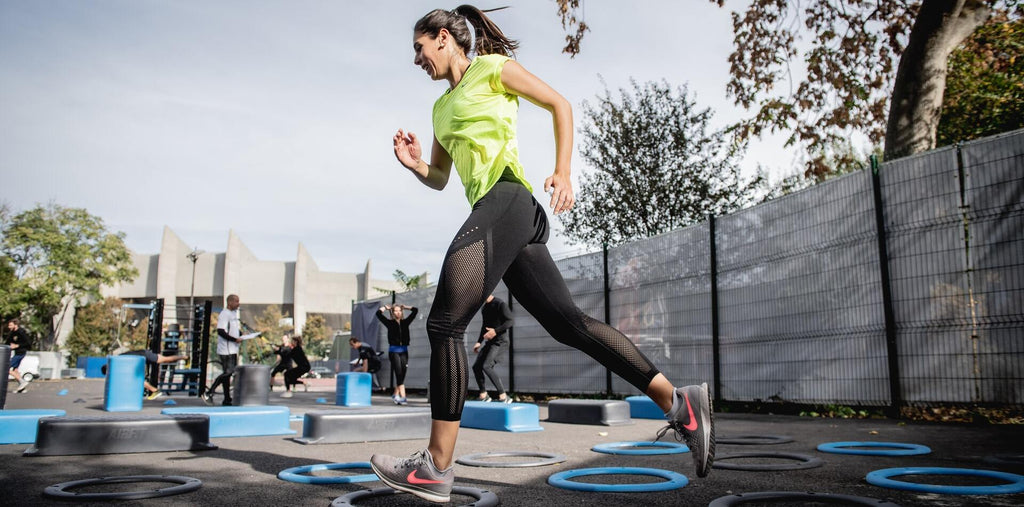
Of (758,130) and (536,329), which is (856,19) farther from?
(536,329)

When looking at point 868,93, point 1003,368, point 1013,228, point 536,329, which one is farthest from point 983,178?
point 536,329

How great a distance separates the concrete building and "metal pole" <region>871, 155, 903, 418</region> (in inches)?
2357

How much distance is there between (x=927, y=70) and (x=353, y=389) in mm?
9824

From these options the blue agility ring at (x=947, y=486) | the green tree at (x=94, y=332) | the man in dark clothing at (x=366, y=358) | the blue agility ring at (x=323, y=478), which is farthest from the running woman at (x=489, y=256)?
the green tree at (x=94, y=332)

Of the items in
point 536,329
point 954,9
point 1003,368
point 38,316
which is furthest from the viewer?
point 38,316

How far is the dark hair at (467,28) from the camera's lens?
2.71 m

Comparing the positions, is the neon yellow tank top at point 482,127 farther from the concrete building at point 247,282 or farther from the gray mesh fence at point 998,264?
the concrete building at point 247,282

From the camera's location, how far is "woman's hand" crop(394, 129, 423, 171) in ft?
9.45

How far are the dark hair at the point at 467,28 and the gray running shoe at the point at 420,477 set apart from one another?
170 cm

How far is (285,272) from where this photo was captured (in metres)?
69.1

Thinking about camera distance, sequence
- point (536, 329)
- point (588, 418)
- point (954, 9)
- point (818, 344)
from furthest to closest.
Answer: point (536, 329) → point (954, 9) → point (818, 344) → point (588, 418)

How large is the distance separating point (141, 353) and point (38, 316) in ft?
101

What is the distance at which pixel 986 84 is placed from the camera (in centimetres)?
1223

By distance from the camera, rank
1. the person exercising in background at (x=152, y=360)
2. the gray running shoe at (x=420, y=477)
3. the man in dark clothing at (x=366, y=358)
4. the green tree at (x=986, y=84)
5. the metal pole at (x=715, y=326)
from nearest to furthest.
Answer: the gray running shoe at (x=420, y=477) → the metal pole at (x=715, y=326) → the green tree at (x=986, y=84) → the person exercising in background at (x=152, y=360) → the man in dark clothing at (x=366, y=358)
